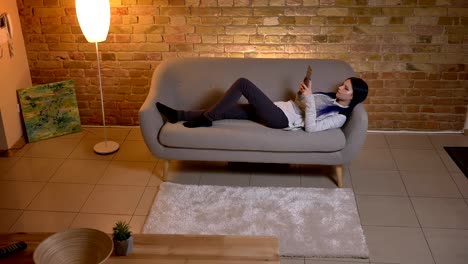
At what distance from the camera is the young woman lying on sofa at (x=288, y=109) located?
356cm

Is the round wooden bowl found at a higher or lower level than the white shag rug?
higher

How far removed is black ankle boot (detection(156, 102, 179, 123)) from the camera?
12.0 ft

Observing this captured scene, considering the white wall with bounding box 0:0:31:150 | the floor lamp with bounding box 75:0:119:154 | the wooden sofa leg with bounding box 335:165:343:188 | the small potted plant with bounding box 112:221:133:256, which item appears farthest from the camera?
the white wall with bounding box 0:0:31:150

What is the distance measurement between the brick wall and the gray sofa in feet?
1.28

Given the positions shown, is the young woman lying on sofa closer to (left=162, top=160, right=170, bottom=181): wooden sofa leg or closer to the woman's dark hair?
the woman's dark hair

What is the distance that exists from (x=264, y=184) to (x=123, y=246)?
1.64 metres

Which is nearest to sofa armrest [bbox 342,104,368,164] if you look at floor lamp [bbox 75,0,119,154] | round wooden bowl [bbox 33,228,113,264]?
round wooden bowl [bbox 33,228,113,264]

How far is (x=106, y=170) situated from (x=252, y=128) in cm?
125

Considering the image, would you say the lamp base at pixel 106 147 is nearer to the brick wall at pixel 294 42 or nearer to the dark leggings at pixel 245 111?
the brick wall at pixel 294 42

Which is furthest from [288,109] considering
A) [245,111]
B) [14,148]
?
→ [14,148]

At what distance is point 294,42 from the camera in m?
4.33

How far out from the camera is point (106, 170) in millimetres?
3965

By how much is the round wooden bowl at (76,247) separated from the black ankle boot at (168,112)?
156 centimetres

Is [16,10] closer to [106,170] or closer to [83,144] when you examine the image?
[83,144]
